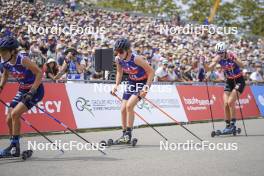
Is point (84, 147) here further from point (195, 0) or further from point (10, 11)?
point (195, 0)

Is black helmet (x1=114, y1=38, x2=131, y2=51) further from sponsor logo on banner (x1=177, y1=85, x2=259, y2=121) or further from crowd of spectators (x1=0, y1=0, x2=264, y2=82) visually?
sponsor logo on banner (x1=177, y1=85, x2=259, y2=121)

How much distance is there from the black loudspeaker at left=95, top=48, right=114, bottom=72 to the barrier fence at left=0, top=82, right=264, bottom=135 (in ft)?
2.94

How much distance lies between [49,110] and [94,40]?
1008 centimetres

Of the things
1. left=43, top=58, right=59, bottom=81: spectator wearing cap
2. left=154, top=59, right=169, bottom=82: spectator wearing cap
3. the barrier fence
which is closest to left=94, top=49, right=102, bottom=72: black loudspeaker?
the barrier fence

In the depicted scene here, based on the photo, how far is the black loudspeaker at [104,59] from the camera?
15.9 meters

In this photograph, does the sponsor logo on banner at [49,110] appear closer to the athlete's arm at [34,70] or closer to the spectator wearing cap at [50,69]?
the spectator wearing cap at [50,69]

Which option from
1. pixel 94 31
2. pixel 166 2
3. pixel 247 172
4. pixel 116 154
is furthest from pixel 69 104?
pixel 166 2

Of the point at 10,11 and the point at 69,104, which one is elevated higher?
the point at 10,11

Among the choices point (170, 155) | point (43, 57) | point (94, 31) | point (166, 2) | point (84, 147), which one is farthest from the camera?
point (166, 2)

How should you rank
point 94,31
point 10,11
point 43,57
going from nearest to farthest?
point 43,57 < point 10,11 < point 94,31

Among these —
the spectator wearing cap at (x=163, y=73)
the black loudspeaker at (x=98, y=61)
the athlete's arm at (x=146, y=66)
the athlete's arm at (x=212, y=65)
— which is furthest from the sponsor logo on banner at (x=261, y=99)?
the athlete's arm at (x=146, y=66)

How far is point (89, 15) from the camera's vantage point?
29.8m

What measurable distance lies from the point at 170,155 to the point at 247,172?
7.38 ft

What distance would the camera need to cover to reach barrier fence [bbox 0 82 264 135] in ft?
43.1
